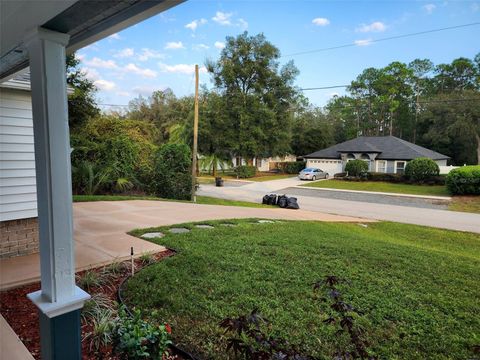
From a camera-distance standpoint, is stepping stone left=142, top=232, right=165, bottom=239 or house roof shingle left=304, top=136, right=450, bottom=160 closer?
stepping stone left=142, top=232, right=165, bottom=239

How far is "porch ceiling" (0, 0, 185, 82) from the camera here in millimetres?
1431

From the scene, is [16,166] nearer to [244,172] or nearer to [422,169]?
[422,169]

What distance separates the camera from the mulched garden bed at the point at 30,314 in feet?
7.59

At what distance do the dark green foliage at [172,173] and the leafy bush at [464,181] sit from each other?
15.0m

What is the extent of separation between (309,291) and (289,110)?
26175 millimetres

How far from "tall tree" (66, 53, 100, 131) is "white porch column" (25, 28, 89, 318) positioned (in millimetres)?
11409

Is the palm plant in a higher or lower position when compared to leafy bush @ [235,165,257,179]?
higher

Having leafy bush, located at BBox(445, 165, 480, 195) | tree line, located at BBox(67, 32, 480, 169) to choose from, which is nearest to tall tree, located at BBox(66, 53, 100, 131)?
tree line, located at BBox(67, 32, 480, 169)

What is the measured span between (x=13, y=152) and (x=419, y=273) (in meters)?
5.71

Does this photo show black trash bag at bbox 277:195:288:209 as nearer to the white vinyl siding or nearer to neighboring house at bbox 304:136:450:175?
the white vinyl siding

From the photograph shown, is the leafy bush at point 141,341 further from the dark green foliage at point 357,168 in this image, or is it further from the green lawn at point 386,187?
the dark green foliage at point 357,168

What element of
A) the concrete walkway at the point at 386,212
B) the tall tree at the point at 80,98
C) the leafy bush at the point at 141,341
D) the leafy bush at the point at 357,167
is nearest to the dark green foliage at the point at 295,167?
the leafy bush at the point at 357,167

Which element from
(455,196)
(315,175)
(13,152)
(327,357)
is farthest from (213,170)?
(327,357)

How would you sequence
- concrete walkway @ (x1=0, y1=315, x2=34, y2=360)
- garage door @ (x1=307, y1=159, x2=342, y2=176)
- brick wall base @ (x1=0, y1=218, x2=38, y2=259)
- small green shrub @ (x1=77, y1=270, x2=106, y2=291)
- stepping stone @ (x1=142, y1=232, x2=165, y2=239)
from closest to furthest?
concrete walkway @ (x1=0, y1=315, x2=34, y2=360), small green shrub @ (x1=77, y1=270, x2=106, y2=291), brick wall base @ (x1=0, y1=218, x2=38, y2=259), stepping stone @ (x1=142, y1=232, x2=165, y2=239), garage door @ (x1=307, y1=159, x2=342, y2=176)
